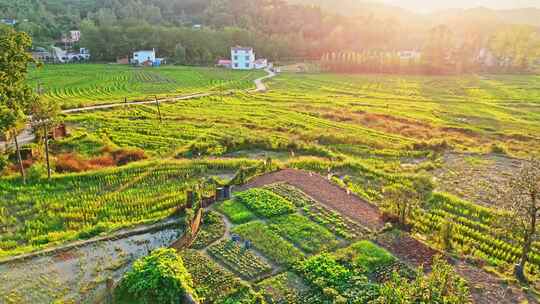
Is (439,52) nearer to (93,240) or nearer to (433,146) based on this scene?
(433,146)

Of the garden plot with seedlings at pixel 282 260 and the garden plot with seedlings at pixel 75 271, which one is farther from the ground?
the garden plot with seedlings at pixel 282 260

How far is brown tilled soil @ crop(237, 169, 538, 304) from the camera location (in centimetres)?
1366

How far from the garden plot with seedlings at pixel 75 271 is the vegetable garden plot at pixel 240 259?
2877 mm

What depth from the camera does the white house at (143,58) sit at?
89731 millimetres

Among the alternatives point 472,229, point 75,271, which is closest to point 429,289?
point 472,229

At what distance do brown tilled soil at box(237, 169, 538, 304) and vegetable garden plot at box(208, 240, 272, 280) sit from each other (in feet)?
15.4

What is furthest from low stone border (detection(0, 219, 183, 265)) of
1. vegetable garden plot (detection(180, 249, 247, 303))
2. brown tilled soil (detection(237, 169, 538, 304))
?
brown tilled soil (detection(237, 169, 538, 304))

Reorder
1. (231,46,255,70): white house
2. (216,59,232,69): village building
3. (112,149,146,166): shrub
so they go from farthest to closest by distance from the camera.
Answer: (216,59,232,69): village building, (231,46,255,70): white house, (112,149,146,166): shrub

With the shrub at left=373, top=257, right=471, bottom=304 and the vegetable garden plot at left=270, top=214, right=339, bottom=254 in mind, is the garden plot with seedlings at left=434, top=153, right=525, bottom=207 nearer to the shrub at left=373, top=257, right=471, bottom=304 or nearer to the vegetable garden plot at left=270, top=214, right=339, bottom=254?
the shrub at left=373, top=257, right=471, bottom=304

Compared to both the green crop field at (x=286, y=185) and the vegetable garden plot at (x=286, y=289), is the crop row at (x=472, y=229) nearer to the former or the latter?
the green crop field at (x=286, y=185)

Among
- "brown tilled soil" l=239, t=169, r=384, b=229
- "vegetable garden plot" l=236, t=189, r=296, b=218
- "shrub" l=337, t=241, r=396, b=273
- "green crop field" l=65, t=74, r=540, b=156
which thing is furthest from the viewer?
"green crop field" l=65, t=74, r=540, b=156

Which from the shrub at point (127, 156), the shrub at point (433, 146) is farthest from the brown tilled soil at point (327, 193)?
the shrub at point (433, 146)

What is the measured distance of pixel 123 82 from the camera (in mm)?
66000

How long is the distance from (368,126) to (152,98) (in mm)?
26251
